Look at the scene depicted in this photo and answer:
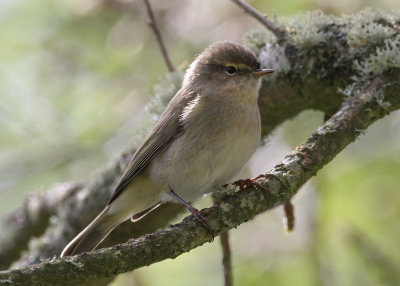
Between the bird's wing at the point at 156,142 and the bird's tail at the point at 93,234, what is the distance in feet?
0.63

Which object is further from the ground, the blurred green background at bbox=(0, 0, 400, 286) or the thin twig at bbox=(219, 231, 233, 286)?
the blurred green background at bbox=(0, 0, 400, 286)

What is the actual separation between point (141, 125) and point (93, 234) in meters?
1.64

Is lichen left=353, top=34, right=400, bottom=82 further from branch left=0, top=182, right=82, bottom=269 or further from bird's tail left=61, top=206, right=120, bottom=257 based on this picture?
branch left=0, top=182, right=82, bottom=269

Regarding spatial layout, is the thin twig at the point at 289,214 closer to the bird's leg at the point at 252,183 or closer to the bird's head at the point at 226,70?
the bird's leg at the point at 252,183

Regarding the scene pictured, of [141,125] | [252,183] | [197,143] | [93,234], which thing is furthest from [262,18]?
[93,234]

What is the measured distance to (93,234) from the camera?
3.68m

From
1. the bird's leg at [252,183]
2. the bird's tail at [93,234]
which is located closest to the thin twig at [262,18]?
the bird's leg at [252,183]

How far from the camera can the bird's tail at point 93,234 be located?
3.54m

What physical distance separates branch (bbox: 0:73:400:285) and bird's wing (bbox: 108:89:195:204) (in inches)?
36.8

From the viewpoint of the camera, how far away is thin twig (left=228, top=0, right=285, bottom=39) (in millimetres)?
3561

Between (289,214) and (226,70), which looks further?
(226,70)

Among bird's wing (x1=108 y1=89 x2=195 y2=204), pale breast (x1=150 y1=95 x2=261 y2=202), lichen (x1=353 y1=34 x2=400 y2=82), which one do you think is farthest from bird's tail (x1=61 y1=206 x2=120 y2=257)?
lichen (x1=353 y1=34 x2=400 y2=82)

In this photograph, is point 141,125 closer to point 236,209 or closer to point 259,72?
point 259,72

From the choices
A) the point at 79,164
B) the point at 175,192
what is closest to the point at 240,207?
the point at 175,192
